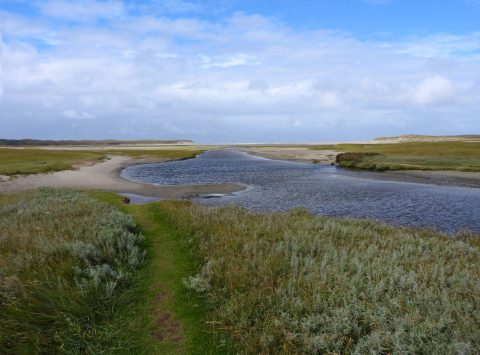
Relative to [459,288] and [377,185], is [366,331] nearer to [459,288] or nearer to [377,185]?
[459,288]

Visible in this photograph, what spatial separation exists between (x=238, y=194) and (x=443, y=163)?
41.7m

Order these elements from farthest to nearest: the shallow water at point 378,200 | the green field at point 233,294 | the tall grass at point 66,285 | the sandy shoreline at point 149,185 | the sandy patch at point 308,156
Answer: the sandy patch at point 308,156, the sandy shoreline at point 149,185, the shallow water at point 378,200, the tall grass at point 66,285, the green field at point 233,294

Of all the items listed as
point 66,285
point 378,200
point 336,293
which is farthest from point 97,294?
point 378,200

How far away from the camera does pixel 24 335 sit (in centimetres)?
754

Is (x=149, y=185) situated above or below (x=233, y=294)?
below

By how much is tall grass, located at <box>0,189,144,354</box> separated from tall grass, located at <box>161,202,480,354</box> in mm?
2094

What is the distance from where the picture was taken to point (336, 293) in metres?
8.43

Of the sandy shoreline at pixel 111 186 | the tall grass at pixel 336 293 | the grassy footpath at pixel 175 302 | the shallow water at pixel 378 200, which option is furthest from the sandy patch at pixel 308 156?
the grassy footpath at pixel 175 302

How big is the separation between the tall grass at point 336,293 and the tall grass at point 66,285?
2.09 meters

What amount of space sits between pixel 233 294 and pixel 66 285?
4.03 meters

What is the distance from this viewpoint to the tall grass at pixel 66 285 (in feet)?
24.7

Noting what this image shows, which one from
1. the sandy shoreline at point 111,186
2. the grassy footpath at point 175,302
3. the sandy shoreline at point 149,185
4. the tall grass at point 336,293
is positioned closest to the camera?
the tall grass at point 336,293

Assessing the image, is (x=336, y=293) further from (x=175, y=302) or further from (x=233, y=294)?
(x=175, y=302)

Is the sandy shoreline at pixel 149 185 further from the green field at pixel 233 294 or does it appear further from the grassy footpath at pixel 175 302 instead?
the green field at pixel 233 294
